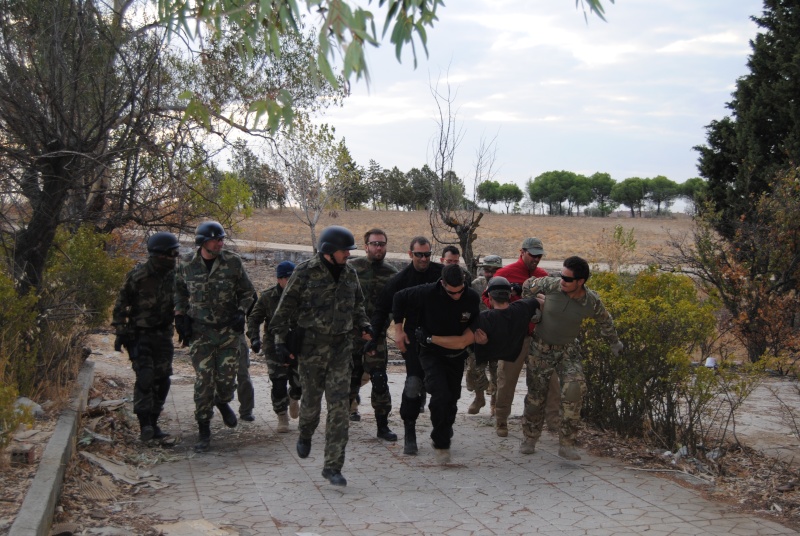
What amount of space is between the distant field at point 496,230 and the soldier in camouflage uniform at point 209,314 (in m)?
32.9

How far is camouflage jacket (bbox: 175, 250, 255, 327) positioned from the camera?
7.27 m

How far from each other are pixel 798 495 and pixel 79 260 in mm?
8994

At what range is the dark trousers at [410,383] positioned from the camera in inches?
276

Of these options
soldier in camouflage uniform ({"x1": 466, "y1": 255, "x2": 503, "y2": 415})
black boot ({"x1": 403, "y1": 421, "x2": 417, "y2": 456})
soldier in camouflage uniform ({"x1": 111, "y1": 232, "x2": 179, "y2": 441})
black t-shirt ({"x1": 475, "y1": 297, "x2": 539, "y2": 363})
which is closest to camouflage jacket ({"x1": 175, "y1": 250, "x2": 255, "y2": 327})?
soldier in camouflage uniform ({"x1": 111, "y1": 232, "x2": 179, "y2": 441})

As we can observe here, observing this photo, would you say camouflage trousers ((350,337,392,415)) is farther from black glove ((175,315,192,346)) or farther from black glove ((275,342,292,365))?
black glove ((175,315,192,346))

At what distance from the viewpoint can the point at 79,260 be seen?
10.7 metres

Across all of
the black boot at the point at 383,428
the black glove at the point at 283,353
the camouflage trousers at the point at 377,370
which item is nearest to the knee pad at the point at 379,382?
the camouflage trousers at the point at 377,370

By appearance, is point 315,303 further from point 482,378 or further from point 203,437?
→ point 482,378

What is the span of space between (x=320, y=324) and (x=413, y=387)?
4.11 ft

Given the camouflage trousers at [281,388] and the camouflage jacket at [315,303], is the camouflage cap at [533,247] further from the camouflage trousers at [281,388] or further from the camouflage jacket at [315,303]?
the camouflage trousers at [281,388]

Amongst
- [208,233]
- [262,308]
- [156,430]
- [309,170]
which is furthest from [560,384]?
[309,170]

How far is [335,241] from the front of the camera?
6223mm

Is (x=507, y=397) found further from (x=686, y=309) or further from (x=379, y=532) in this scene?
(x=379, y=532)

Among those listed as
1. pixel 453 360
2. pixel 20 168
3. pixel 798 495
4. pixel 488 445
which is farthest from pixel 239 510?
pixel 20 168
